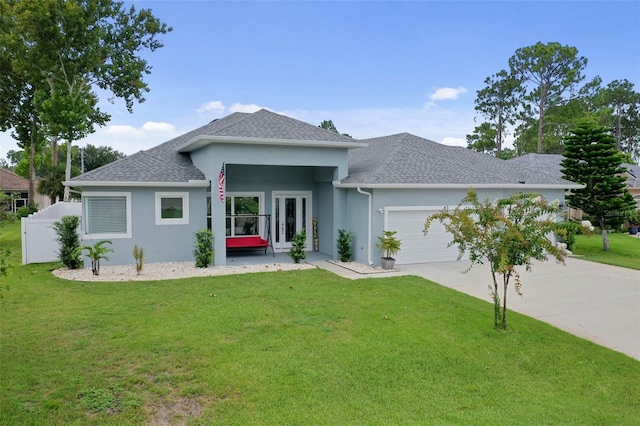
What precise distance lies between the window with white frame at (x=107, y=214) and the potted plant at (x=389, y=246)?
8.27 m

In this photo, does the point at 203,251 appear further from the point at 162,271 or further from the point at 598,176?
the point at 598,176

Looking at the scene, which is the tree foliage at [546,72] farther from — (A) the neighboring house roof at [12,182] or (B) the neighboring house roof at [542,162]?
(A) the neighboring house roof at [12,182]

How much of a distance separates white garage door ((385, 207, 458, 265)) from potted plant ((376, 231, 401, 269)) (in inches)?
27.9

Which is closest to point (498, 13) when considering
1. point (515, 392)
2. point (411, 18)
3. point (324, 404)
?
point (411, 18)

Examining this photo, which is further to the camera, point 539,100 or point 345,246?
point 539,100

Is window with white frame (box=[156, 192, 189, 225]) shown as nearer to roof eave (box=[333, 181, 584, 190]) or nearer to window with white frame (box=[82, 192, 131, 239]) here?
window with white frame (box=[82, 192, 131, 239])

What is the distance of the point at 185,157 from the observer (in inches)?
653

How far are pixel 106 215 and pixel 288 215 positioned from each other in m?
6.65

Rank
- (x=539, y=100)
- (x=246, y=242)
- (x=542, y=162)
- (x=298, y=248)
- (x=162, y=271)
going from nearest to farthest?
1. (x=162, y=271)
2. (x=298, y=248)
3. (x=246, y=242)
4. (x=542, y=162)
5. (x=539, y=100)

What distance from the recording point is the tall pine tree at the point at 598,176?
707 inches

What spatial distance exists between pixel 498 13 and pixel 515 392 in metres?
17.5

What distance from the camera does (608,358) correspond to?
6672 mm

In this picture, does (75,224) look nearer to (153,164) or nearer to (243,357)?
(153,164)

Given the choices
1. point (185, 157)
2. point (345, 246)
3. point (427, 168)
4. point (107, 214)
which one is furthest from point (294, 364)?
point (185, 157)
